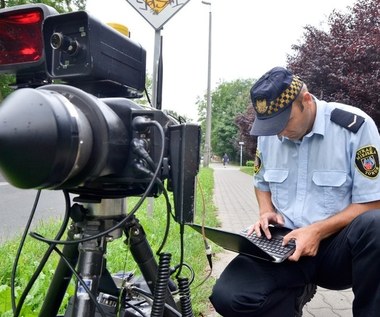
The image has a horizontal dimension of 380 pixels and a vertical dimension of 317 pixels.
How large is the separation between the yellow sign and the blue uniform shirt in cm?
158

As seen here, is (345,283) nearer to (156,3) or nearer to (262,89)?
(262,89)

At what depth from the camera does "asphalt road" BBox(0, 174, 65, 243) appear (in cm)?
519

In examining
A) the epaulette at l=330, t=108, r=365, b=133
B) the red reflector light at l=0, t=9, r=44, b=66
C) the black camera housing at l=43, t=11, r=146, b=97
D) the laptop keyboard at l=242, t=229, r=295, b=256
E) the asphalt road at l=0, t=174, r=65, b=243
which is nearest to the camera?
the black camera housing at l=43, t=11, r=146, b=97

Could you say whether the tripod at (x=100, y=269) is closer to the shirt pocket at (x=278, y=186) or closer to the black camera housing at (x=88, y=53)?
the black camera housing at (x=88, y=53)

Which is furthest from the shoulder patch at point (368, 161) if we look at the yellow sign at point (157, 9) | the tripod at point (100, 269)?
the yellow sign at point (157, 9)

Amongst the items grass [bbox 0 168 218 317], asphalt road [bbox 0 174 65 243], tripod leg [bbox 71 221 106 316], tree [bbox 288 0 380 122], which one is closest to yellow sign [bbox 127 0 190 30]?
grass [bbox 0 168 218 317]

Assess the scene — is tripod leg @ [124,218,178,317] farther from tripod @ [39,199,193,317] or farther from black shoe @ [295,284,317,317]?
black shoe @ [295,284,317,317]

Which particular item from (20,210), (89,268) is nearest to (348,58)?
(20,210)

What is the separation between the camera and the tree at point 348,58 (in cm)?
903

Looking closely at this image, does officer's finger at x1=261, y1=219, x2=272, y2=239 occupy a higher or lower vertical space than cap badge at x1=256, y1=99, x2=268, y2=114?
lower

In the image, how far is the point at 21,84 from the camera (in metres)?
1.28

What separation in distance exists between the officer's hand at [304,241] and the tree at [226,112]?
4705 centimetres

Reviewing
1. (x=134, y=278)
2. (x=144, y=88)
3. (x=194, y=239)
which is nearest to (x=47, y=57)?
(x=144, y=88)

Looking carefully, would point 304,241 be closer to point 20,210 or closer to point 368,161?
point 368,161
